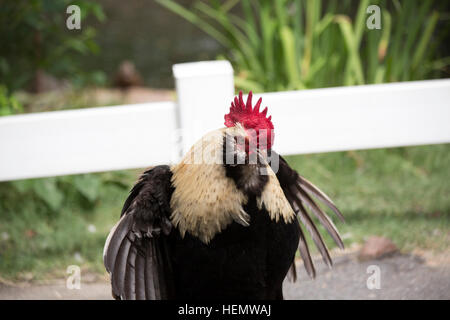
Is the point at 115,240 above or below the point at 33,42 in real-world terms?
below

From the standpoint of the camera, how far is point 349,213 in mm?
3143

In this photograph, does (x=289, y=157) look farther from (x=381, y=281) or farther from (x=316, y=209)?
(x=316, y=209)

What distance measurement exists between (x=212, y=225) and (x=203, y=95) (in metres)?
0.71

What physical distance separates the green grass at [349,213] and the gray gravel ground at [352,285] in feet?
0.53

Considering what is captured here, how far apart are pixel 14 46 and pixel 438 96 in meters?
3.00

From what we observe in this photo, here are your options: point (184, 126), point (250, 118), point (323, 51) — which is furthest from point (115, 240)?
point (323, 51)

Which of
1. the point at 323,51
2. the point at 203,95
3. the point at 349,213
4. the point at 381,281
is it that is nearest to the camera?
the point at 203,95

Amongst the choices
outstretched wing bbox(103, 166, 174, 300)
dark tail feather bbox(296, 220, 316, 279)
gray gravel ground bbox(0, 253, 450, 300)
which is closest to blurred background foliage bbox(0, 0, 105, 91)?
gray gravel ground bbox(0, 253, 450, 300)

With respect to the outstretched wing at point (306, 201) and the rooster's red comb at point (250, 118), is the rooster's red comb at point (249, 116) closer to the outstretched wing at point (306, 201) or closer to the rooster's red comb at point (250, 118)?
the rooster's red comb at point (250, 118)

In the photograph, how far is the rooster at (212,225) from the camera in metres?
1.65

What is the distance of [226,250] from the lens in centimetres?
170

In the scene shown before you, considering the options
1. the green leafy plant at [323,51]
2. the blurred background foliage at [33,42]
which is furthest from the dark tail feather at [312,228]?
the blurred background foliage at [33,42]
